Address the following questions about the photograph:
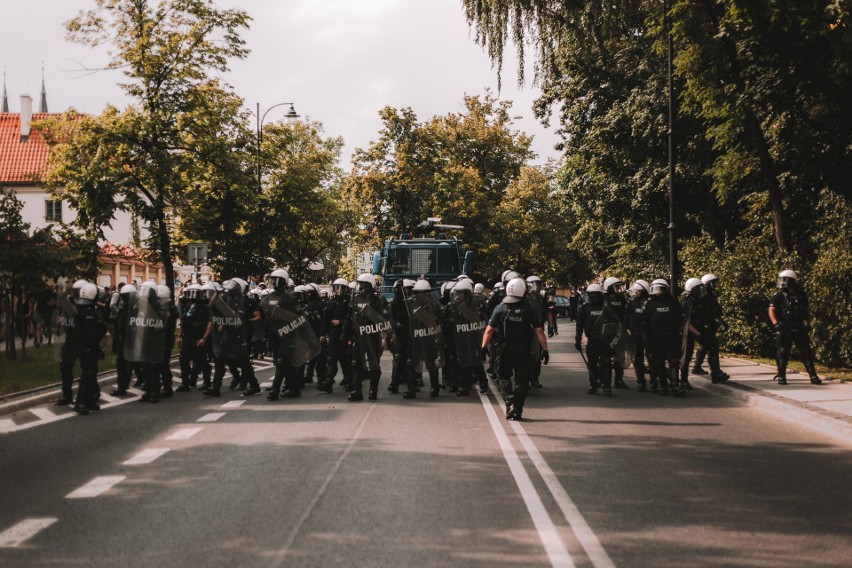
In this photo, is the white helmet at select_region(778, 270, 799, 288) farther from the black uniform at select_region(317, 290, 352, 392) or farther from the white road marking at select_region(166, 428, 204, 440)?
the white road marking at select_region(166, 428, 204, 440)

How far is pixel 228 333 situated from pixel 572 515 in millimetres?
9327

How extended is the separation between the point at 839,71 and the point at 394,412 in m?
11.1

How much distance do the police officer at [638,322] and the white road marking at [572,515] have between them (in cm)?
653

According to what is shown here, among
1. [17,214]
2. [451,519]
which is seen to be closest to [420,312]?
[451,519]

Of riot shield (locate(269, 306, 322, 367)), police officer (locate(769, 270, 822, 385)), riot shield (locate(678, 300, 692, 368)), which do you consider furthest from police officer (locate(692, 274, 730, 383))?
riot shield (locate(269, 306, 322, 367))

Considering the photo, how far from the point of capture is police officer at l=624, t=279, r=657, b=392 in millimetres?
15570

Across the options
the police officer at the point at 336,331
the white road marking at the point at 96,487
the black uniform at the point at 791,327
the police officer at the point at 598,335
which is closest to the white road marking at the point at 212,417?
the police officer at the point at 336,331

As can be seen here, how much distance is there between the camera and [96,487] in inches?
295

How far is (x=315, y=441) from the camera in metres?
9.86

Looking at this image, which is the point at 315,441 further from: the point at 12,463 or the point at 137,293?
the point at 137,293

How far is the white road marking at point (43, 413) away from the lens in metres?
12.2

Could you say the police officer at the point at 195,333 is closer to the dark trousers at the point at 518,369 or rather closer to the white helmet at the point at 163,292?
the white helmet at the point at 163,292

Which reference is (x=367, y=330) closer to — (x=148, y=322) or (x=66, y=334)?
(x=148, y=322)

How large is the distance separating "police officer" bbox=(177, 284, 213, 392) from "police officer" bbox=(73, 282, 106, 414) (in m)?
2.61
